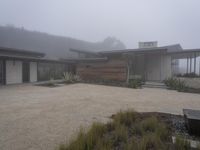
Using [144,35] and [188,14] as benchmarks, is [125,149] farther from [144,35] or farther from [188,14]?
[144,35]

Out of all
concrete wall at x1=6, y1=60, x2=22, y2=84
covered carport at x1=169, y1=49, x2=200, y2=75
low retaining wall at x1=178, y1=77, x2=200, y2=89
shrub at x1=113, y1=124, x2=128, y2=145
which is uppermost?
covered carport at x1=169, y1=49, x2=200, y2=75

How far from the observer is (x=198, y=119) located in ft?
11.2

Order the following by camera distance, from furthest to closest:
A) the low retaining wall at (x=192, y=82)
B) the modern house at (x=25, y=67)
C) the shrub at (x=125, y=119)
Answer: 1. the modern house at (x=25, y=67)
2. the low retaining wall at (x=192, y=82)
3. the shrub at (x=125, y=119)

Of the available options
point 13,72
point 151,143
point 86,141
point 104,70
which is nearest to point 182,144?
point 151,143

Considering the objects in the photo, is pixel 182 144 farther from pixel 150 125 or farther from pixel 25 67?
pixel 25 67

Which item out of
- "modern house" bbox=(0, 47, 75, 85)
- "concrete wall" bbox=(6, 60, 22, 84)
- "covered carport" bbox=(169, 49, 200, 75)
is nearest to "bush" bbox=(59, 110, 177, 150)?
"modern house" bbox=(0, 47, 75, 85)

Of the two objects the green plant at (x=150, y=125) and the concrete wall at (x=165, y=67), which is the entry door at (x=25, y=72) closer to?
the concrete wall at (x=165, y=67)

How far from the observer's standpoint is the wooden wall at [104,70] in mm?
15023

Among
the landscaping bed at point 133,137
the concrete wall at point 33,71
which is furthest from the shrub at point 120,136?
the concrete wall at point 33,71

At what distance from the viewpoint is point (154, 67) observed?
16.2 m

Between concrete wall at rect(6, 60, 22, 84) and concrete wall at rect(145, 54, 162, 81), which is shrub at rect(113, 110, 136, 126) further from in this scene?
concrete wall at rect(6, 60, 22, 84)

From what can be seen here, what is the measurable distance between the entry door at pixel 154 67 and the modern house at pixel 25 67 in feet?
29.1

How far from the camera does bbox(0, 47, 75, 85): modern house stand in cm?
1396

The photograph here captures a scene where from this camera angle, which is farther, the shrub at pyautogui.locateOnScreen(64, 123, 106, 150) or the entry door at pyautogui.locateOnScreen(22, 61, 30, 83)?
the entry door at pyautogui.locateOnScreen(22, 61, 30, 83)
